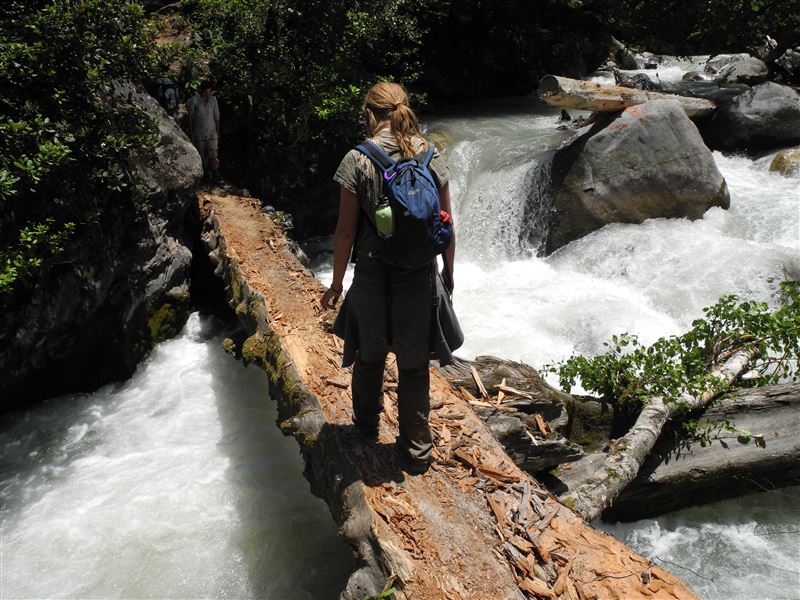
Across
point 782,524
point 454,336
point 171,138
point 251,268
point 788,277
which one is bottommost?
point 782,524

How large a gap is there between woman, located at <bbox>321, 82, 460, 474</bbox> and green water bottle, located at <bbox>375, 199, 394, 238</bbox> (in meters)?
0.07

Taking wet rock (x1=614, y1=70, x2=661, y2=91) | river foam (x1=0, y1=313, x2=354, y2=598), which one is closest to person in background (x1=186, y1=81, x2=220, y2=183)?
river foam (x1=0, y1=313, x2=354, y2=598)

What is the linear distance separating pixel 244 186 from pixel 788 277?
828 cm

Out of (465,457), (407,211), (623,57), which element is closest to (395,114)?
(407,211)

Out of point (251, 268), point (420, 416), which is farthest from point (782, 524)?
point (251, 268)

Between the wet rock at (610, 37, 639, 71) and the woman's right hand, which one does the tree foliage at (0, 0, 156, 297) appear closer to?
the woman's right hand

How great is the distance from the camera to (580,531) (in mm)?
3387

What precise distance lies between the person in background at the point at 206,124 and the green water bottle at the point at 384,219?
277 inches

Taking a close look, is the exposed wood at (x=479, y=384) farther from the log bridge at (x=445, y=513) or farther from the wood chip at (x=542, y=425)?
the wood chip at (x=542, y=425)

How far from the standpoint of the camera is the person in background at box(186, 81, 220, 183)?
9055 millimetres

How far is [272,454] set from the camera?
552cm

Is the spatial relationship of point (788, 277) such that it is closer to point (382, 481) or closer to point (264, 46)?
point (382, 481)

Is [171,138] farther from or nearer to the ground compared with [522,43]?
nearer to the ground

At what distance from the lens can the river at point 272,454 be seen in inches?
170
